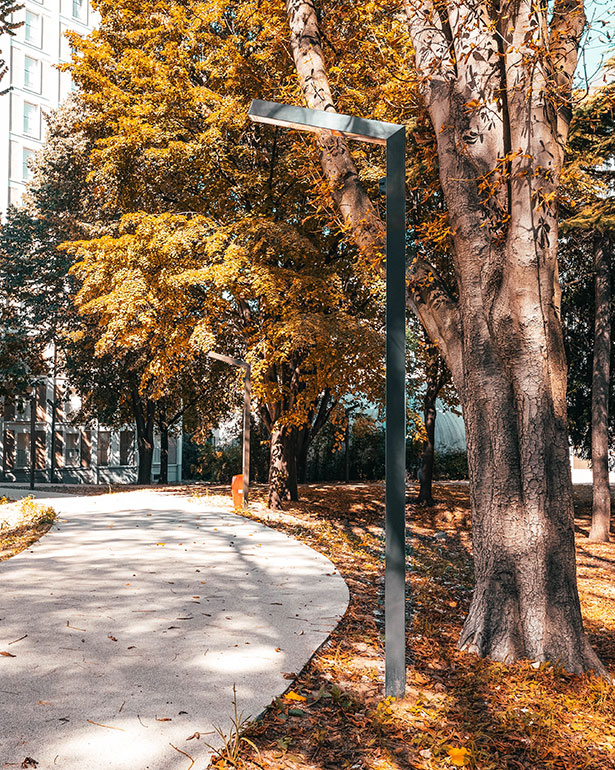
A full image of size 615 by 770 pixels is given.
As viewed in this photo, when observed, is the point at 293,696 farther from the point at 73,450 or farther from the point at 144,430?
the point at 73,450

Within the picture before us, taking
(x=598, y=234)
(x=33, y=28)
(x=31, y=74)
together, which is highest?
(x=33, y=28)

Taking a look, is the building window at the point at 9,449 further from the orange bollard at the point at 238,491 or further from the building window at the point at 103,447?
the orange bollard at the point at 238,491

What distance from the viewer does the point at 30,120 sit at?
4409 cm

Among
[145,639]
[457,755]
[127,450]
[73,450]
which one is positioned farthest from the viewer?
[127,450]

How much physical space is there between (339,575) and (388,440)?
4047 mm

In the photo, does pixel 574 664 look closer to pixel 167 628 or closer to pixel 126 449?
pixel 167 628

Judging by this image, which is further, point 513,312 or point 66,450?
point 66,450

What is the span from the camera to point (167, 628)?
5.48 meters

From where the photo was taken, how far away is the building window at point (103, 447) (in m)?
41.0

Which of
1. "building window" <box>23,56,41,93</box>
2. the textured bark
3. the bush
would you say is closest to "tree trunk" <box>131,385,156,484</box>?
the bush

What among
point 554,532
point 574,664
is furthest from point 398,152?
point 574,664

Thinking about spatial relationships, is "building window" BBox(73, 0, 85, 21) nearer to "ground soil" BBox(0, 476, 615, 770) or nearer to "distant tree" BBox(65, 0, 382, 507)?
"distant tree" BBox(65, 0, 382, 507)

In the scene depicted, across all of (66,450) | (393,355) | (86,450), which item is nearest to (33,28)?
(66,450)

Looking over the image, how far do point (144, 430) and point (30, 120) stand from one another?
Answer: 25.4 meters
